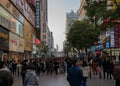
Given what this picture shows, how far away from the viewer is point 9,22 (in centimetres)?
6812

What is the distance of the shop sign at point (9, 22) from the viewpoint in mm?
60969

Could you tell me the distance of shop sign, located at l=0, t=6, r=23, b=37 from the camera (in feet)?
200

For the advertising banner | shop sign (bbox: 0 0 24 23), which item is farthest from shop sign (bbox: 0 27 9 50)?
the advertising banner

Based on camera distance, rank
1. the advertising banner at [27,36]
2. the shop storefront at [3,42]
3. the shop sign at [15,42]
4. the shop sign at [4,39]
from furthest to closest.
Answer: the advertising banner at [27,36] < the shop sign at [15,42] < the shop storefront at [3,42] < the shop sign at [4,39]

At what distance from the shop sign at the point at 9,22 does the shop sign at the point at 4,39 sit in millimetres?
882

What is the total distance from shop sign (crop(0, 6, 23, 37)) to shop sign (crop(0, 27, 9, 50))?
882 millimetres

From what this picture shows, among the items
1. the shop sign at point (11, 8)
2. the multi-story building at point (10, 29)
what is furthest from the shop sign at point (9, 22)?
the shop sign at point (11, 8)

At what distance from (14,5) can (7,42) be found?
11293 mm

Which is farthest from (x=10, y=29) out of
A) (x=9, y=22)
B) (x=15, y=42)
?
(x=15, y=42)

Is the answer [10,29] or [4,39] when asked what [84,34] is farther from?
[4,39]

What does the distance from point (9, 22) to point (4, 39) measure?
5491mm

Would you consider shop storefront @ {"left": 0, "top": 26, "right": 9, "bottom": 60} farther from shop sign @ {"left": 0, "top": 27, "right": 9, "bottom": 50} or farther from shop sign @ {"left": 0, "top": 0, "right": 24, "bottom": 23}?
shop sign @ {"left": 0, "top": 0, "right": 24, "bottom": 23}

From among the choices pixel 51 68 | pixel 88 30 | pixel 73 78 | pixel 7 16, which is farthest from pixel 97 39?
pixel 73 78

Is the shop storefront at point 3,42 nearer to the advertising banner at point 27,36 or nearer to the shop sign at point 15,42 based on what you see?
the shop sign at point 15,42
